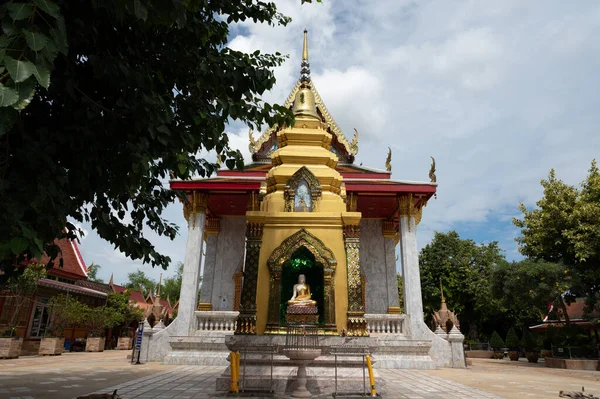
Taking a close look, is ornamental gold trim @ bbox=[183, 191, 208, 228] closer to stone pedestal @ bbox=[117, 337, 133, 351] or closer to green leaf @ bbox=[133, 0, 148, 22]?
green leaf @ bbox=[133, 0, 148, 22]

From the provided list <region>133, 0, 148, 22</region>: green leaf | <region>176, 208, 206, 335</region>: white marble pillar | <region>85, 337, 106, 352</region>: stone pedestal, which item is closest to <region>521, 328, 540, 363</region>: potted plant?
<region>176, 208, 206, 335</region>: white marble pillar

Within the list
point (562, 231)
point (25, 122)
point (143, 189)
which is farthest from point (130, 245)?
point (562, 231)

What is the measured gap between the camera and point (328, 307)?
23.4 ft

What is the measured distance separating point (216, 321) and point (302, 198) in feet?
18.4

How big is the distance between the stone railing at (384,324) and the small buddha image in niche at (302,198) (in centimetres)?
516

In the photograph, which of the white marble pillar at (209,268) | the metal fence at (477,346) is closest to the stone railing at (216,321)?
the white marble pillar at (209,268)

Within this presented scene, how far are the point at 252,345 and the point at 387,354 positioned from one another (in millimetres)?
6013

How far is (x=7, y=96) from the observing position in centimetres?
174

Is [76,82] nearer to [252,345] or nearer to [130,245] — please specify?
[130,245]

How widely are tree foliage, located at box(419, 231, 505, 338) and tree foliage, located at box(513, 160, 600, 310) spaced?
977 centimetres

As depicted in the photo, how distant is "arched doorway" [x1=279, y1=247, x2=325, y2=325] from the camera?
302 inches

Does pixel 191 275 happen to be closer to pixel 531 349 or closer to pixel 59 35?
pixel 59 35

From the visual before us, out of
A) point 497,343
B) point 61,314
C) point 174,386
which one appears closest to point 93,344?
point 61,314

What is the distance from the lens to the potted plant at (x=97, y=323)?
61.9 ft
